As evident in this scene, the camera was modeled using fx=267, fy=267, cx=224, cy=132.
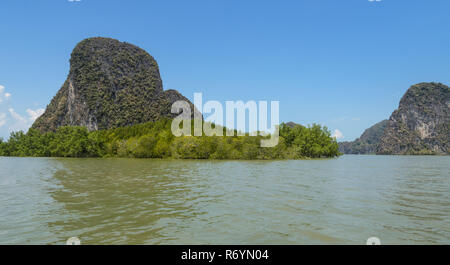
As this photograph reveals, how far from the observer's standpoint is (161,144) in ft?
363

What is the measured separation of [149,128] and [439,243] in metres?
132

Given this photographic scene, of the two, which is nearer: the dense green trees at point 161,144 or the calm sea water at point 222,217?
the calm sea water at point 222,217

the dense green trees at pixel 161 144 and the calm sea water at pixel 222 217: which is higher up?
the dense green trees at pixel 161 144

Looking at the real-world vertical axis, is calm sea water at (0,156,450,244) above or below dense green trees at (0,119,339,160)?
below

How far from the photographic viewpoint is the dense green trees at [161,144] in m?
102

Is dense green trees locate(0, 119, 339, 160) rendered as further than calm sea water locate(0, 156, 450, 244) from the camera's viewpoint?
Yes

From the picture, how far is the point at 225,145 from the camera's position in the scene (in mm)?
103375

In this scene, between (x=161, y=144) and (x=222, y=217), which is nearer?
(x=222, y=217)

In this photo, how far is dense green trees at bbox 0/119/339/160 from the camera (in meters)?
102

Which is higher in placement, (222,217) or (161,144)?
(161,144)

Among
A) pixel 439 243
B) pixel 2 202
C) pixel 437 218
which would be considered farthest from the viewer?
pixel 2 202
